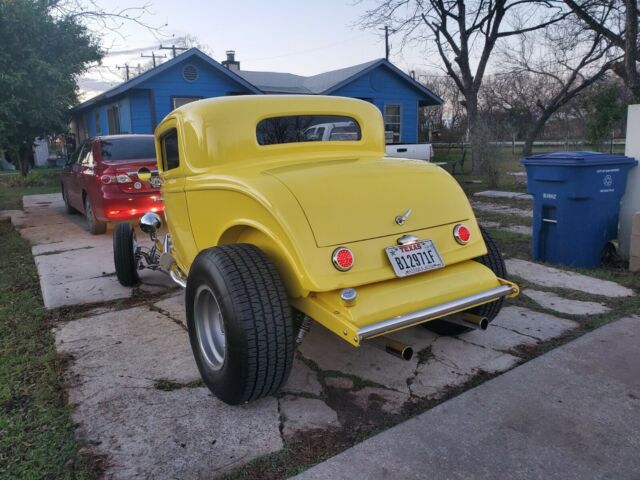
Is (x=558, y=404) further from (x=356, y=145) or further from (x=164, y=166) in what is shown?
(x=164, y=166)

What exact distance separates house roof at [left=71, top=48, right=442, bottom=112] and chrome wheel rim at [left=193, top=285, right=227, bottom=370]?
46.6 feet

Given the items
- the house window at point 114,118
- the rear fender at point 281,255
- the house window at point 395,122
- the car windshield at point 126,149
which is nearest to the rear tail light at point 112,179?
the car windshield at point 126,149

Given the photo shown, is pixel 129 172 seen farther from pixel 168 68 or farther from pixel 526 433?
pixel 168 68

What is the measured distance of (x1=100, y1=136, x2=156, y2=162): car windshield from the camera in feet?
26.5

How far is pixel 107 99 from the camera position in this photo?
17828 mm

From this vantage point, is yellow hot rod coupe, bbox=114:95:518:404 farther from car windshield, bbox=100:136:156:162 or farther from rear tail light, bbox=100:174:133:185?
car windshield, bbox=100:136:156:162

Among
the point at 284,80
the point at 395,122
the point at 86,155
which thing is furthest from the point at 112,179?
the point at 284,80

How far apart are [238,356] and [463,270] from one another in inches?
57.4

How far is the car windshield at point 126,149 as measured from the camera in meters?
8.08

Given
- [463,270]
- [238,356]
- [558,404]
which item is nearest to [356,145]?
[463,270]

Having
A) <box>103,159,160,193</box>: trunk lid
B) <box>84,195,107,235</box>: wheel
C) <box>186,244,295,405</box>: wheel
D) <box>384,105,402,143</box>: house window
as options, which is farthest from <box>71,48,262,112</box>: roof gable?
<box>186,244,295,405</box>: wheel

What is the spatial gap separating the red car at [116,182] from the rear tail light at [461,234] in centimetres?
538

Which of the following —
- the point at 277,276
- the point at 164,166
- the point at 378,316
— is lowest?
Result: the point at 378,316

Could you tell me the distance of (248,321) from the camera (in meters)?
2.58
